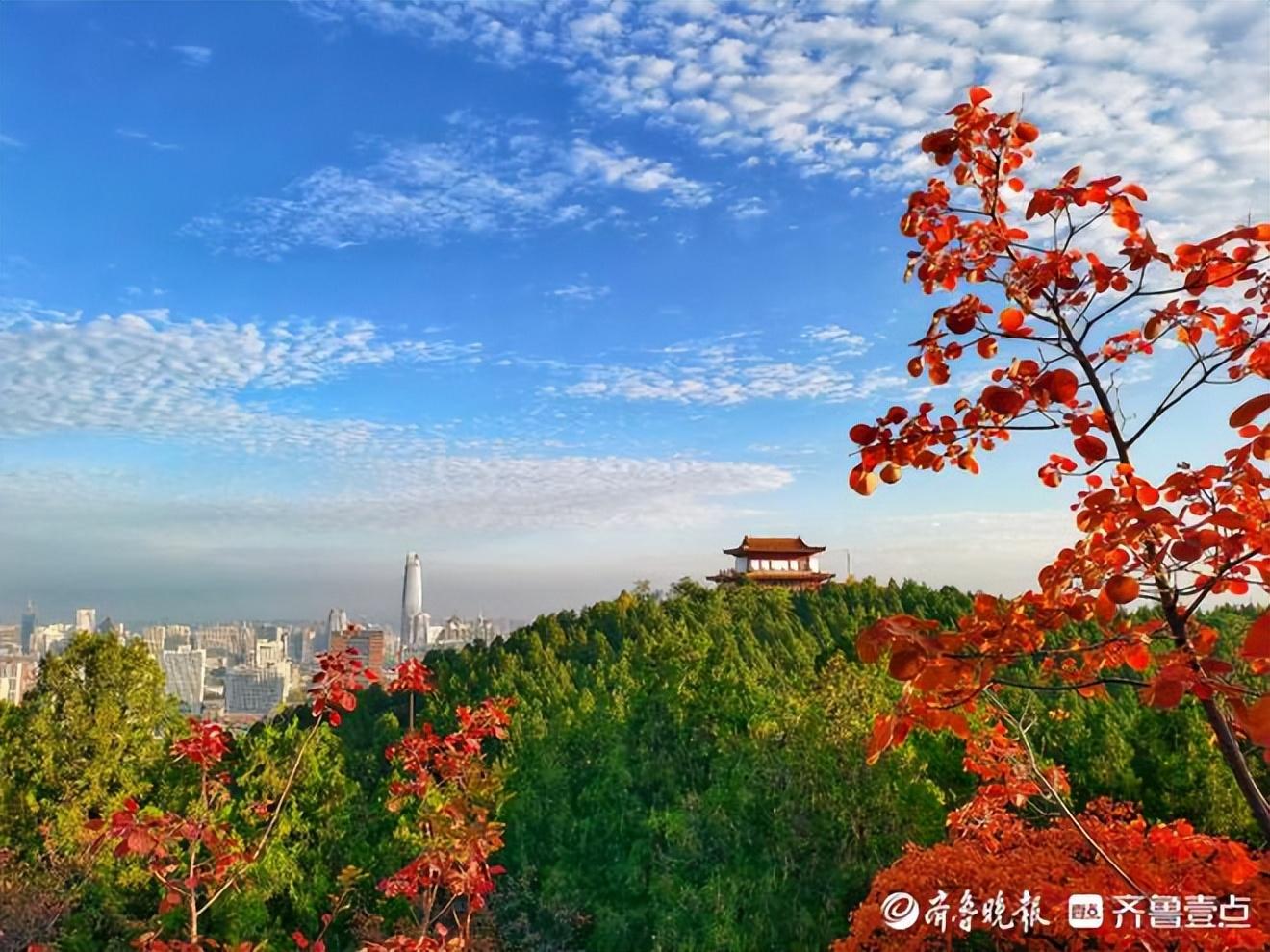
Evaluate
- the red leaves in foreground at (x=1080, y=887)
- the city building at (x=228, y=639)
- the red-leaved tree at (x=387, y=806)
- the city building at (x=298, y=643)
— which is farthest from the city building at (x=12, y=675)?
the red leaves in foreground at (x=1080, y=887)

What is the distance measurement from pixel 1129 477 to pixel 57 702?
12.1 meters

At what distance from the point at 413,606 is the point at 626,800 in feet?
160

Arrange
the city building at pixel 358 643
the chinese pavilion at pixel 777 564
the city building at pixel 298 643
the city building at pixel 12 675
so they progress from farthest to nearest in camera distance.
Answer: the city building at pixel 298 643 < the chinese pavilion at pixel 777 564 < the city building at pixel 12 675 < the city building at pixel 358 643

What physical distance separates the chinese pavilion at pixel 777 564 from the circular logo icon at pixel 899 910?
2437cm

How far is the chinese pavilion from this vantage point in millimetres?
29109

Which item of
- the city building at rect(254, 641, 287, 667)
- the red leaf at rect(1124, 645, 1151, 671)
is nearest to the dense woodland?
the red leaf at rect(1124, 645, 1151, 671)

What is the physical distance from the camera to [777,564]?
98.7 feet

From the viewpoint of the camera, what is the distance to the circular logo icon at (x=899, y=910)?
4383 mm

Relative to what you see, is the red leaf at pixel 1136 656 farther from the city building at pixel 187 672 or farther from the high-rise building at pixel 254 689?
the high-rise building at pixel 254 689

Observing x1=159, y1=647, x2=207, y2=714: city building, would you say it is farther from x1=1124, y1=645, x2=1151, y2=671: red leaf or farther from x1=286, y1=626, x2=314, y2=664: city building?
x1=1124, y1=645, x2=1151, y2=671: red leaf

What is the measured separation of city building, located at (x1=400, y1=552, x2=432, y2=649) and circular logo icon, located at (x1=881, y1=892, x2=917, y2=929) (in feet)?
156

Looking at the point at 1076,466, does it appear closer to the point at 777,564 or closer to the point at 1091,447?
the point at 1091,447

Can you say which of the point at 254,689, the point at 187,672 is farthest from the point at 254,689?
the point at 187,672

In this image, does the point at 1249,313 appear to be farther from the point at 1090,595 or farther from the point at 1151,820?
the point at 1151,820
